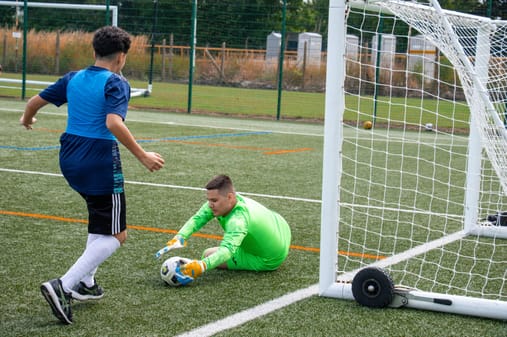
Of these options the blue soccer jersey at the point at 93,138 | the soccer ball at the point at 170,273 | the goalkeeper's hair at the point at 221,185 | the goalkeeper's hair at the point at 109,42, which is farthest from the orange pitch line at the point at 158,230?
the goalkeeper's hair at the point at 109,42

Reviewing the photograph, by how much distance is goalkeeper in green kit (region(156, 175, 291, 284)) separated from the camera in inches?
188

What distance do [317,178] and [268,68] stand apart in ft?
51.4

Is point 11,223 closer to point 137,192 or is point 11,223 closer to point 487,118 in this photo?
point 137,192

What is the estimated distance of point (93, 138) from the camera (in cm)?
403

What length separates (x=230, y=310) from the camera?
4.17m

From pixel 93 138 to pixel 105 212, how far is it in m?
0.40

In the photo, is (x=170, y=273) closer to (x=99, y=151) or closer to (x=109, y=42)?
(x=99, y=151)

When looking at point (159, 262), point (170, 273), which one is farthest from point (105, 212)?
point (159, 262)

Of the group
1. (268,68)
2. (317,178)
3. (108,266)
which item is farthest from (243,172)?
(268,68)

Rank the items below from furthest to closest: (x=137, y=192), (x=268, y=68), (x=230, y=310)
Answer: (x=268, y=68)
(x=137, y=192)
(x=230, y=310)

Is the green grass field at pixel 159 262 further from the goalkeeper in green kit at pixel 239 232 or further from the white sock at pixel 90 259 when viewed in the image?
the white sock at pixel 90 259

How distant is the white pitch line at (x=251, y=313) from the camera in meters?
3.79

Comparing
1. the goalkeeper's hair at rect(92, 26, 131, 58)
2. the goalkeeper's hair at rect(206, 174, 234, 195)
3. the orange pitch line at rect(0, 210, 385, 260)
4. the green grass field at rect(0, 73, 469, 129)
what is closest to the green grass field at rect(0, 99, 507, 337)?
the orange pitch line at rect(0, 210, 385, 260)

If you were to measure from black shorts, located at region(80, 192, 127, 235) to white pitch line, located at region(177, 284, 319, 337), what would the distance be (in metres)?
0.74
